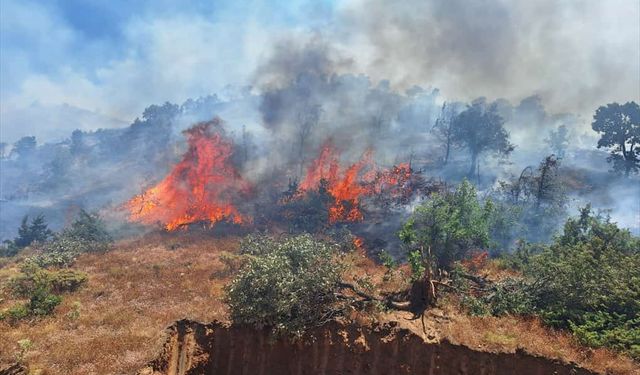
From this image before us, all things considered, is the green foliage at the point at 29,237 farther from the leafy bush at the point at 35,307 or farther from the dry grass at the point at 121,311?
the leafy bush at the point at 35,307

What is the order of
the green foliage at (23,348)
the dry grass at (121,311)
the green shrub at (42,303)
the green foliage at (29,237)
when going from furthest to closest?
the green foliage at (29,237) < the green shrub at (42,303) < the dry grass at (121,311) < the green foliage at (23,348)

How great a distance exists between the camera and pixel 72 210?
2360 inches

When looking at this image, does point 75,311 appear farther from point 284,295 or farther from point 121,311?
point 284,295

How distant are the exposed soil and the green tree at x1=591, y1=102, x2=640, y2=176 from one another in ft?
147

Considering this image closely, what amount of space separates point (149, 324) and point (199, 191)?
1121 inches

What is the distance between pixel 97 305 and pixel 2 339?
494 cm

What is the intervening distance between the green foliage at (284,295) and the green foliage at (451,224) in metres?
8.34

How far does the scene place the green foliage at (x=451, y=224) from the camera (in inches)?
853

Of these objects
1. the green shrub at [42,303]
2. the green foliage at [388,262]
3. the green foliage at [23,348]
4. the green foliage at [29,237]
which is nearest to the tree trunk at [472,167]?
the green foliage at [388,262]

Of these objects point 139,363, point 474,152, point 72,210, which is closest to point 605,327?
point 139,363

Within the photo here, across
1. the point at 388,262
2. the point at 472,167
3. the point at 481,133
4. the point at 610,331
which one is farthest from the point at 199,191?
the point at 481,133

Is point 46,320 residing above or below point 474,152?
below

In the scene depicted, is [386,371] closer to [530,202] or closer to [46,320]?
[46,320]

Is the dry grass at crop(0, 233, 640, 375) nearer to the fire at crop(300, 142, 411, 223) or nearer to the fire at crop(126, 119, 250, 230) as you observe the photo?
the fire at crop(300, 142, 411, 223)
